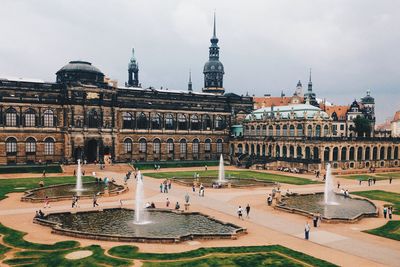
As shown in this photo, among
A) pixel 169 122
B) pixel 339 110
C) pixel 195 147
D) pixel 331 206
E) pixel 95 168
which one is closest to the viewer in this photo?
pixel 331 206

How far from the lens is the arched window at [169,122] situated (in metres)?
110

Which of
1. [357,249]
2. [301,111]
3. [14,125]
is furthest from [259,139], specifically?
[357,249]

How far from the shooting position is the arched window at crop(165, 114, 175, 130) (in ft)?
362

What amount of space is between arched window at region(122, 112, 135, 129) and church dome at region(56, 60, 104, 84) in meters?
10.5

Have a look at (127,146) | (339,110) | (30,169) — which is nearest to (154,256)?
(30,169)

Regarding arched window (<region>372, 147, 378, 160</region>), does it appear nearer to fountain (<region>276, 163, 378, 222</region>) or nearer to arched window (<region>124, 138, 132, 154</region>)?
fountain (<region>276, 163, 378, 222</region>)

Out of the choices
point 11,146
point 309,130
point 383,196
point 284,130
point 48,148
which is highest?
point 284,130

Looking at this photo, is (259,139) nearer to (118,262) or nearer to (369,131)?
(369,131)

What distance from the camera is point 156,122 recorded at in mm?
108938

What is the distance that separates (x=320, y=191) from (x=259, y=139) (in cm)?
4778

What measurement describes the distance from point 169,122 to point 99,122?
20245 mm

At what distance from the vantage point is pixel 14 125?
3563 inches

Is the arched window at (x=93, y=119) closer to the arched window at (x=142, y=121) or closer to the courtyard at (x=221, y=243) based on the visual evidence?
the arched window at (x=142, y=121)

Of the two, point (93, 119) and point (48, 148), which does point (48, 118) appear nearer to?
point (48, 148)
